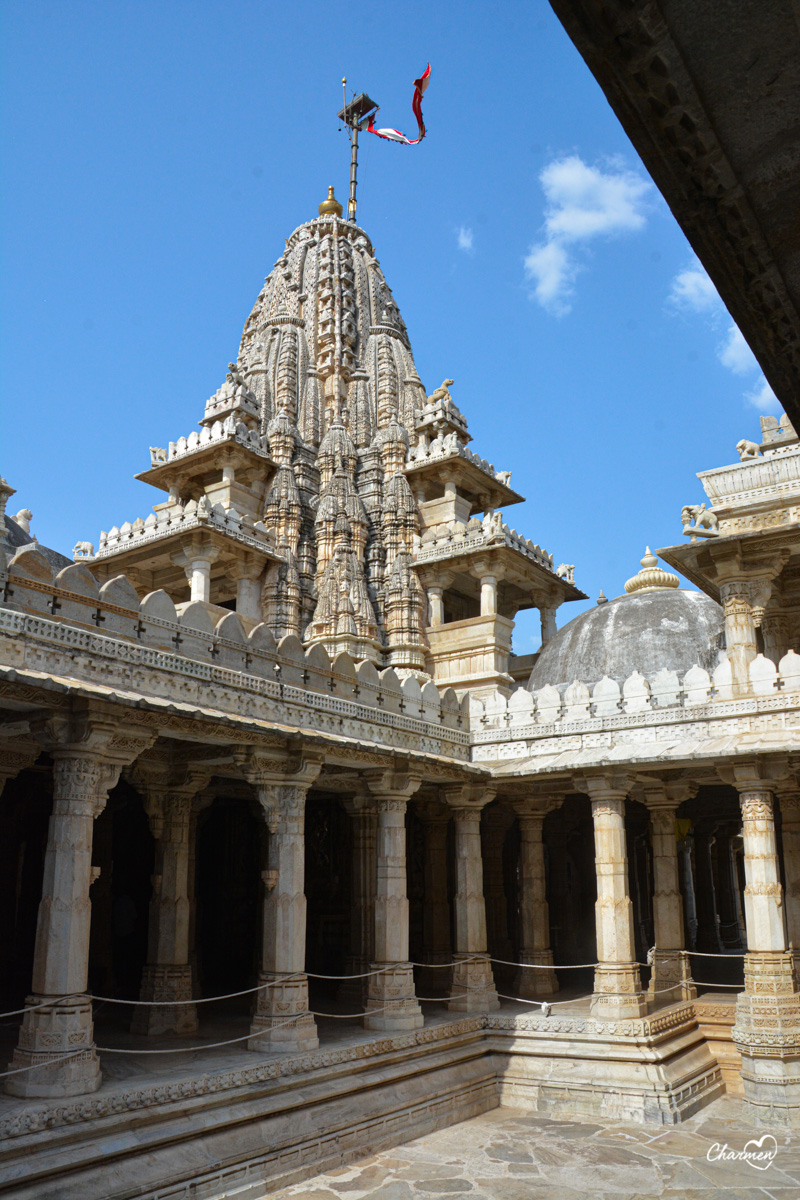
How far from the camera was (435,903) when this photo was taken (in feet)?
58.9

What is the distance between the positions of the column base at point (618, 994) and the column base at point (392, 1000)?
2.85m

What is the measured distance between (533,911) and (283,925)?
713 centimetres

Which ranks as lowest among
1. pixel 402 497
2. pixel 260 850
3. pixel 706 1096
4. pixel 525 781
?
pixel 706 1096

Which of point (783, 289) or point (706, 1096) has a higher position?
point (783, 289)

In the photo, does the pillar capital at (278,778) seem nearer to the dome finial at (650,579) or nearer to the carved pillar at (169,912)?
the carved pillar at (169,912)

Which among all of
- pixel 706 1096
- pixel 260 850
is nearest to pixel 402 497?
pixel 260 850

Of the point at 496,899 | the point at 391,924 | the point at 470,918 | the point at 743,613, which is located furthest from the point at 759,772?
the point at 496,899

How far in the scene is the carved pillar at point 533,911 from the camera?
55.9ft

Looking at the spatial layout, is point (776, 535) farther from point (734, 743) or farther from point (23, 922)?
point (23, 922)

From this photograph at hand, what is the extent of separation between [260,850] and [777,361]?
16617 mm

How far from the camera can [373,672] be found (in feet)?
46.3

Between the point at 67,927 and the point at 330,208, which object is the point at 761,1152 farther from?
the point at 330,208

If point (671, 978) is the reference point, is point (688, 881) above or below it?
above

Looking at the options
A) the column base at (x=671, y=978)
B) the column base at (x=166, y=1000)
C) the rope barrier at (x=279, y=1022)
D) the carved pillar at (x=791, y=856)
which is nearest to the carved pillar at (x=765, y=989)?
the rope barrier at (x=279, y=1022)
